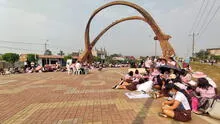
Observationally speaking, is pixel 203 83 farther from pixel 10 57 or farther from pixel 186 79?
pixel 10 57

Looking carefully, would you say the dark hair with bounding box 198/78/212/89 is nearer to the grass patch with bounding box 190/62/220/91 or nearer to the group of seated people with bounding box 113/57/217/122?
the group of seated people with bounding box 113/57/217/122

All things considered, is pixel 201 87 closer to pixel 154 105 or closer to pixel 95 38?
pixel 154 105

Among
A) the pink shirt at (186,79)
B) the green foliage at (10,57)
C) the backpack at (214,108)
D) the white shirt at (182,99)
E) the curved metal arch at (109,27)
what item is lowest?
the backpack at (214,108)

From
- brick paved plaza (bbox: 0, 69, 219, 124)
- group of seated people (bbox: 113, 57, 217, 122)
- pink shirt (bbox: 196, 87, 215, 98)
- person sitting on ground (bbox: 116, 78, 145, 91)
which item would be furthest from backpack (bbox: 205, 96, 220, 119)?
person sitting on ground (bbox: 116, 78, 145, 91)

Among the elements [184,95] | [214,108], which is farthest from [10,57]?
[214,108]

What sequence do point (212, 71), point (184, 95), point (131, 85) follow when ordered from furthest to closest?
point (212, 71)
point (131, 85)
point (184, 95)

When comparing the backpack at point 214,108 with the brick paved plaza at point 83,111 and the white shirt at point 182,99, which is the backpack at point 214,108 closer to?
the brick paved plaza at point 83,111

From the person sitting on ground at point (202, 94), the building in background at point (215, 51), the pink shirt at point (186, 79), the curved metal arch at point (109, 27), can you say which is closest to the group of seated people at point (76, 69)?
the pink shirt at point (186, 79)

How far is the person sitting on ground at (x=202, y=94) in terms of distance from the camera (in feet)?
20.3

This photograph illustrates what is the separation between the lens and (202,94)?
6.45 meters

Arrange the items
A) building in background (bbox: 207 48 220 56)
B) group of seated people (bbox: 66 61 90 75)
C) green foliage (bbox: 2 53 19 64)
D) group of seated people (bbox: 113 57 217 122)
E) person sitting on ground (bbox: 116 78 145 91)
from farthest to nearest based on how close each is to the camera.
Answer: building in background (bbox: 207 48 220 56)
green foliage (bbox: 2 53 19 64)
group of seated people (bbox: 66 61 90 75)
person sitting on ground (bbox: 116 78 145 91)
group of seated people (bbox: 113 57 217 122)

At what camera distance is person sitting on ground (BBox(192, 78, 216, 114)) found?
6.18m

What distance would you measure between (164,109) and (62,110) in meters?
3.28

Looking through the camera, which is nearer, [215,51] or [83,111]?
[83,111]
